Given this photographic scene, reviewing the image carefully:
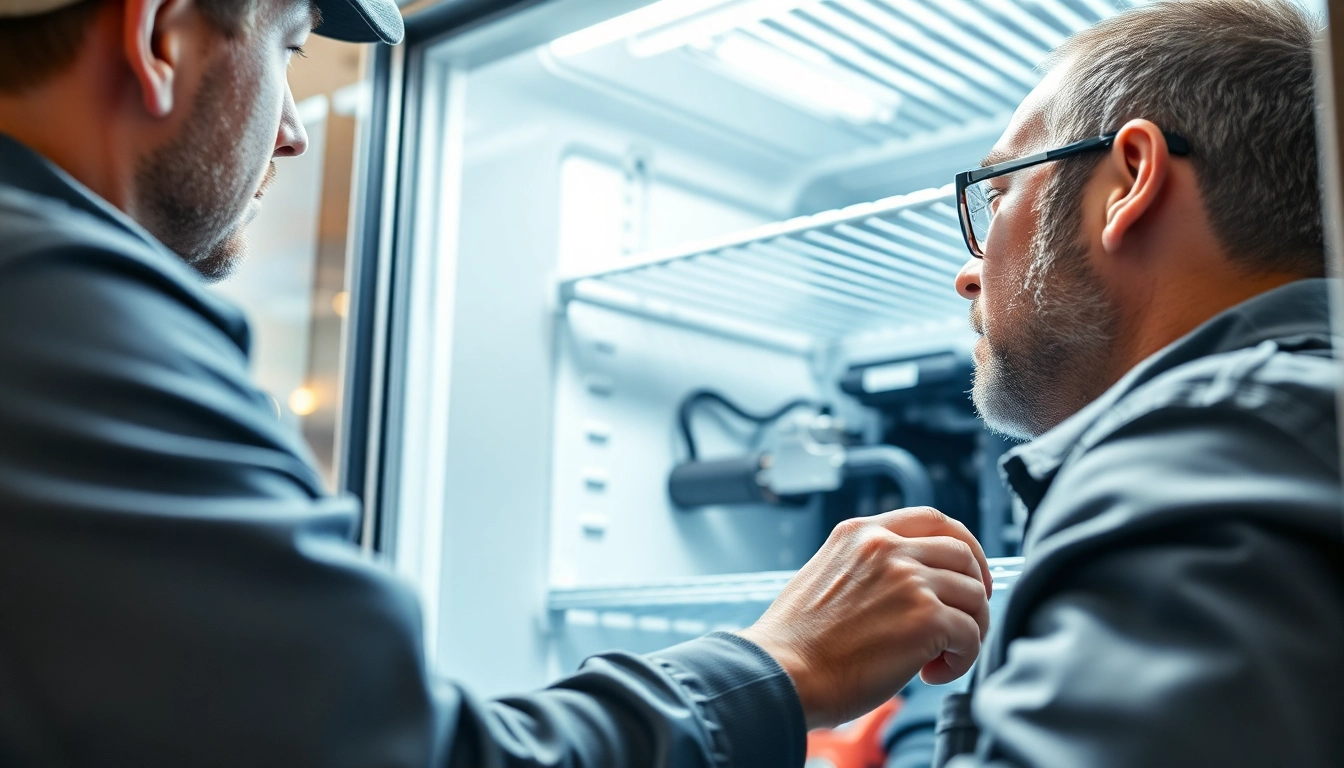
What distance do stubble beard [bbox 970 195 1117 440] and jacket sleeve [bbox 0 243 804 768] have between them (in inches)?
18.9

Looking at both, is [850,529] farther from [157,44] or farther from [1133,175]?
[157,44]

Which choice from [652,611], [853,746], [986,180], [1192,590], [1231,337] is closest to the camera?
[1192,590]

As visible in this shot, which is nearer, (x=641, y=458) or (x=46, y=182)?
(x=46, y=182)

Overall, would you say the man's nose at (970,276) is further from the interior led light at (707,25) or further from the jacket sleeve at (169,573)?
the jacket sleeve at (169,573)

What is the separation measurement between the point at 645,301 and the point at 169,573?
3.70ft

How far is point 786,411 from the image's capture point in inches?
69.1

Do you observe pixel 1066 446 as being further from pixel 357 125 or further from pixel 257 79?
pixel 357 125

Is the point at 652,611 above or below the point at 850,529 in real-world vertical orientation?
below

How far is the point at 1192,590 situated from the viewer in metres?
0.56

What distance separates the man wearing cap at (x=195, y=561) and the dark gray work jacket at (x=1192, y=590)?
0.53 feet

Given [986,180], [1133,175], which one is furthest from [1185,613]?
[986,180]

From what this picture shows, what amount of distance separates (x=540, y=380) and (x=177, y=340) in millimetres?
916

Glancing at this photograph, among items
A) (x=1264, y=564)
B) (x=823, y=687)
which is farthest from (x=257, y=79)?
(x=1264, y=564)

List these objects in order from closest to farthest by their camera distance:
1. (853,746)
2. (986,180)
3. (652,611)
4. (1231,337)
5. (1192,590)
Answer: (1192,590)
(1231,337)
(986,180)
(853,746)
(652,611)
